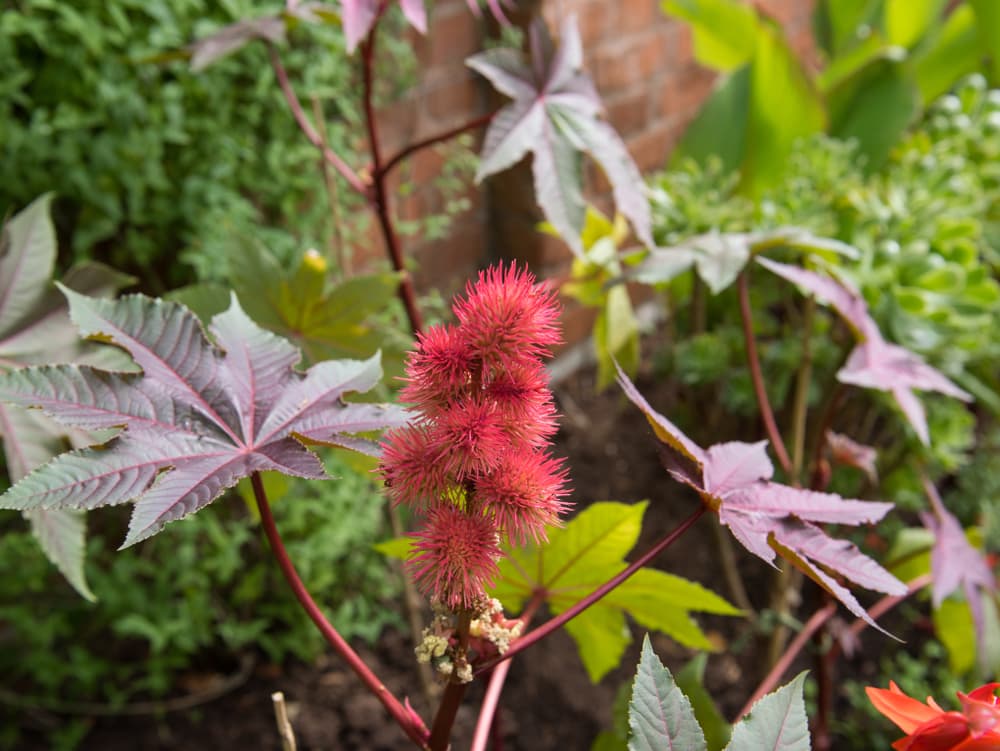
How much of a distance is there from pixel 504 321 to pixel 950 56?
1.96 meters

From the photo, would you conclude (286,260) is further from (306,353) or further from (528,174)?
(528,174)

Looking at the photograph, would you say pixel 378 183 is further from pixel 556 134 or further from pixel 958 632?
pixel 958 632

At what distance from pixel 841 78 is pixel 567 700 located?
1.33 m

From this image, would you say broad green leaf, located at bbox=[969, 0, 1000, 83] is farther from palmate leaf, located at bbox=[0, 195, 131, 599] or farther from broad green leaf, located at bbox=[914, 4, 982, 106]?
palmate leaf, located at bbox=[0, 195, 131, 599]

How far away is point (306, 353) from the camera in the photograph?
2.97ft

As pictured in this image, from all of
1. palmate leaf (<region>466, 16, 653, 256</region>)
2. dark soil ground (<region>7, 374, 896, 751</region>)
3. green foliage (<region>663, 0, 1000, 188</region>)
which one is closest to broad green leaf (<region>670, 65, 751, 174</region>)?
green foliage (<region>663, 0, 1000, 188</region>)

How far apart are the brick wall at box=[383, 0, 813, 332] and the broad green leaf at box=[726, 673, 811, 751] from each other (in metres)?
1.29

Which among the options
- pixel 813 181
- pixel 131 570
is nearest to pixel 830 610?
pixel 813 181

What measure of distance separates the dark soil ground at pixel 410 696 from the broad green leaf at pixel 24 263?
2.52 ft

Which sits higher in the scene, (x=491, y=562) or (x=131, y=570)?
(x=491, y=562)

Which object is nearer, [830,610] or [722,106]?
[830,610]

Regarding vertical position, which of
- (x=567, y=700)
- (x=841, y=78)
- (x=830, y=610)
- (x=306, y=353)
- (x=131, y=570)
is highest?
(x=841, y=78)

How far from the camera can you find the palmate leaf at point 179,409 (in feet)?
1.47

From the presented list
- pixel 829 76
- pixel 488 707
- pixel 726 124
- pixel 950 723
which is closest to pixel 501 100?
pixel 726 124
